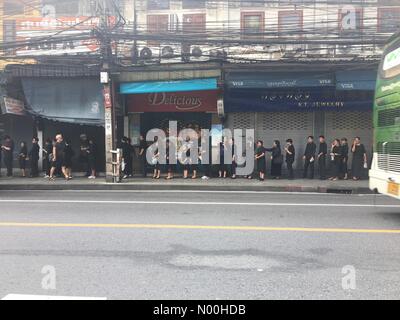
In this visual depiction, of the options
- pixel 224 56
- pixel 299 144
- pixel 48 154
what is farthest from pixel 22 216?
pixel 299 144

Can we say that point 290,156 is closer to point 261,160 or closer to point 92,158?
point 261,160

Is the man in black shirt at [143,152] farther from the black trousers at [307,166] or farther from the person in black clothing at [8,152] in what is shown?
the black trousers at [307,166]

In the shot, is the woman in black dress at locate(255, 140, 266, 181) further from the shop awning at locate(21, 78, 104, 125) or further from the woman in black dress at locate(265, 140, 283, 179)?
the shop awning at locate(21, 78, 104, 125)

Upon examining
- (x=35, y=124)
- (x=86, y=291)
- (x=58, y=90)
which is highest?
(x=58, y=90)

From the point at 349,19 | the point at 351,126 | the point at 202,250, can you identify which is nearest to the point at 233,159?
the point at 351,126

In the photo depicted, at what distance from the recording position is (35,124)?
18.9 meters

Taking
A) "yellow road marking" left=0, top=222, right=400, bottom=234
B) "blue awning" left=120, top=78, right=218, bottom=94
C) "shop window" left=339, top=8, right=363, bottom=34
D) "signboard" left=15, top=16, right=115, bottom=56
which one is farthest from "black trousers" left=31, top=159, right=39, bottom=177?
"shop window" left=339, top=8, right=363, bottom=34

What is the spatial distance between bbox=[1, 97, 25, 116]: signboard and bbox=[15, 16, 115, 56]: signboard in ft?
7.34

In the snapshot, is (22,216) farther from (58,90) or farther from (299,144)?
(299,144)

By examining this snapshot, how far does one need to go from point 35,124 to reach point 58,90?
210 cm

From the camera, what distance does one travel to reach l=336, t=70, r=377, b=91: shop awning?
16.2 metres

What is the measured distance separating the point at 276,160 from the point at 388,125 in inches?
322

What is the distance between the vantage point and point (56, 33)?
16.5m

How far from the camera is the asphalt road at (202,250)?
15.7ft
